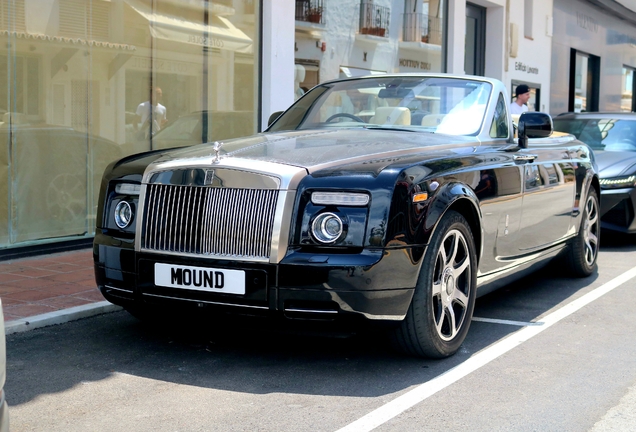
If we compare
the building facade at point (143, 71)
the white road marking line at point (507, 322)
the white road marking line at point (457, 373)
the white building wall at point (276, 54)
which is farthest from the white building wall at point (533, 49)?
the white road marking line at point (507, 322)

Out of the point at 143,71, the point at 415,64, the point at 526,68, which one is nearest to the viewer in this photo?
the point at 143,71

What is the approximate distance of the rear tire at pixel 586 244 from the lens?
7.25m

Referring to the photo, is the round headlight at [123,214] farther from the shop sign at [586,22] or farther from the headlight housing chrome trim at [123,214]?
the shop sign at [586,22]

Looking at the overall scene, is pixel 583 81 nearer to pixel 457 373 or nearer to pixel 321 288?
pixel 457 373

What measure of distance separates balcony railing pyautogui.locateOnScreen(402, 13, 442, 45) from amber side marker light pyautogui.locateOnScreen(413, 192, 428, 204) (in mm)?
11553

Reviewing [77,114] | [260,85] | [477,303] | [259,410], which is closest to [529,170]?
[477,303]

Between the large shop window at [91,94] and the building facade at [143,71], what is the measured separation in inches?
0.5

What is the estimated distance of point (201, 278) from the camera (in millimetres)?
4309

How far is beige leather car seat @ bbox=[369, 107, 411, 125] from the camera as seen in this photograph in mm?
5742

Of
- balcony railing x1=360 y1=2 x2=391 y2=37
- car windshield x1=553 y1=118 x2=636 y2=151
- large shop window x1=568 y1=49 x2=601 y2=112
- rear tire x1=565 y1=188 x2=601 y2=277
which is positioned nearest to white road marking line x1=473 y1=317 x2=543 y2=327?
rear tire x1=565 y1=188 x2=601 y2=277

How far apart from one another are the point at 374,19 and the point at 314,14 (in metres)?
2.20

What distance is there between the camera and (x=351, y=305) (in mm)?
4133

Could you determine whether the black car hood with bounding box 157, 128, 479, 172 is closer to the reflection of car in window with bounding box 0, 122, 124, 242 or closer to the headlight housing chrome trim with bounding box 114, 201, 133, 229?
the headlight housing chrome trim with bounding box 114, 201, 133, 229

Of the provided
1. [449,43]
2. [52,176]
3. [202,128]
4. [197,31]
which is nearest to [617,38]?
[449,43]
